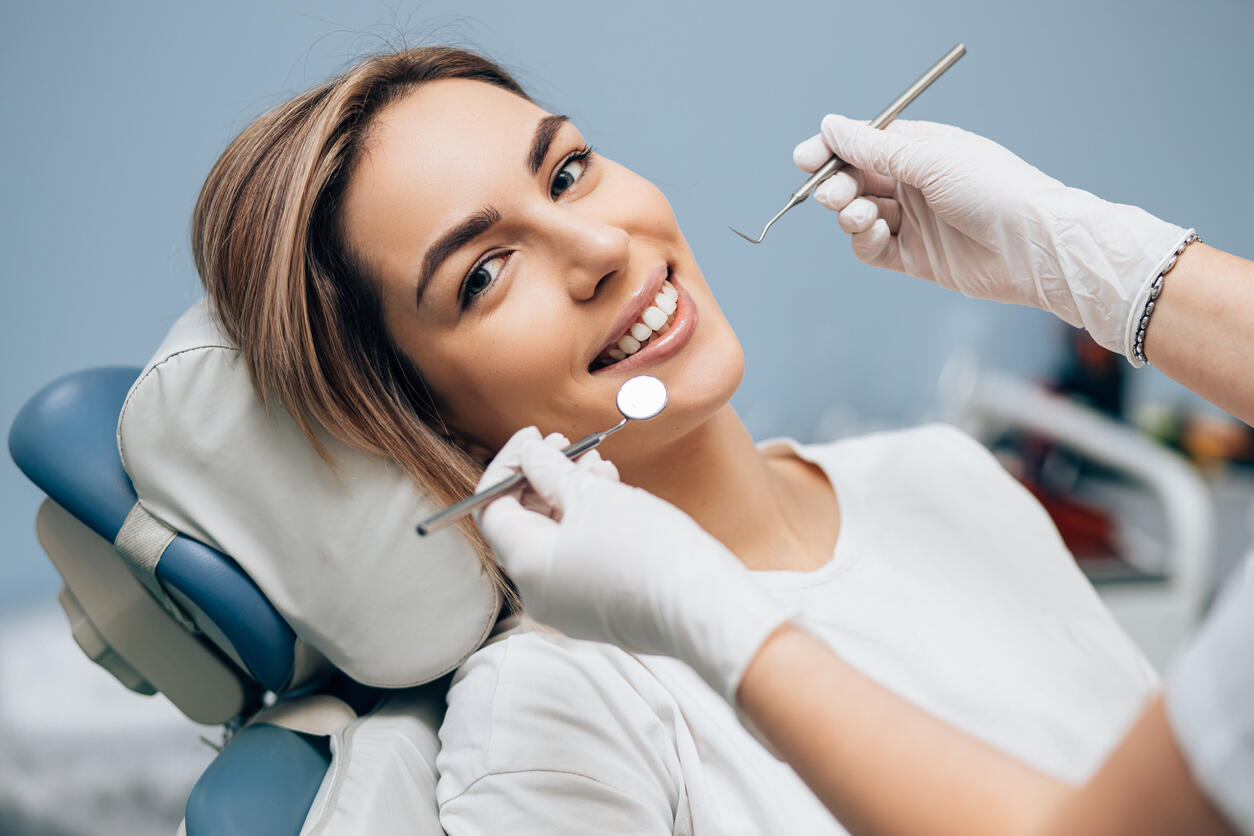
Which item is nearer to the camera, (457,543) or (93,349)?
(457,543)

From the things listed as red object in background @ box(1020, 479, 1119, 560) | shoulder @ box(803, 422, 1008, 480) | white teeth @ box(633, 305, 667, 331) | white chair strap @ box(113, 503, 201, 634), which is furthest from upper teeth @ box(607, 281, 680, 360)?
red object in background @ box(1020, 479, 1119, 560)

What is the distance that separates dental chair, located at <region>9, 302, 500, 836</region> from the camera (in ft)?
3.15

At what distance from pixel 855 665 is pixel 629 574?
51 centimetres

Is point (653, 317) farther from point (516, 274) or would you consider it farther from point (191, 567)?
point (191, 567)

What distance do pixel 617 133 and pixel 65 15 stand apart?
3.14 ft

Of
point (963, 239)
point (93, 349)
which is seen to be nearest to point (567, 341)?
point (963, 239)

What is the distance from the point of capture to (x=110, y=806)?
152 cm

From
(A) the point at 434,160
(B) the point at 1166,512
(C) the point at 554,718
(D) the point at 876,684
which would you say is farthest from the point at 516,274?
(B) the point at 1166,512

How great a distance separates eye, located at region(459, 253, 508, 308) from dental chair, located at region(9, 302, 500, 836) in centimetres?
22

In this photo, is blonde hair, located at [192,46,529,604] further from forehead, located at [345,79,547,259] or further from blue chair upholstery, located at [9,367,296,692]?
blue chair upholstery, located at [9,367,296,692]

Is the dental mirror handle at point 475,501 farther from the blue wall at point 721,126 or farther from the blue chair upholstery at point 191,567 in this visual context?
the blue wall at point 721,126

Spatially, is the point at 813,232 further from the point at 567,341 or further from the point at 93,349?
the point at 93,349

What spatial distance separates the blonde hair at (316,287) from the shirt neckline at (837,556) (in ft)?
1.14

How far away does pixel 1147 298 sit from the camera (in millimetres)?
1019
